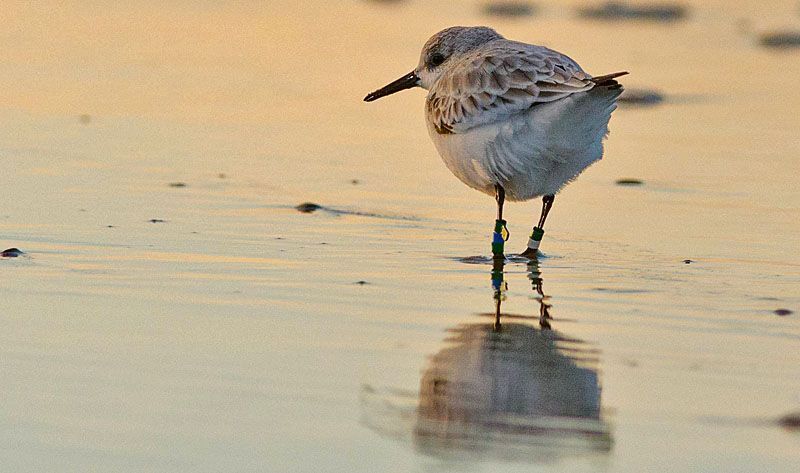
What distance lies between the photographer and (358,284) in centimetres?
615

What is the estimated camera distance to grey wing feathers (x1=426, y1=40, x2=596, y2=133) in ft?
22.0

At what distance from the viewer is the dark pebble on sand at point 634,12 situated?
1633 cm

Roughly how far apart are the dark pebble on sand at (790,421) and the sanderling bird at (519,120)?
90.6 inches

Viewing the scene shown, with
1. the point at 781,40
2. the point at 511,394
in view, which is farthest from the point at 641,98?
the point at 511,394

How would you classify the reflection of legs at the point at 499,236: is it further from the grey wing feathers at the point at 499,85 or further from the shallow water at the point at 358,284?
the grey wing feathers at the point at 499,85

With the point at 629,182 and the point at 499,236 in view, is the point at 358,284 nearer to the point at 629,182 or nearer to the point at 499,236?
the point at 499,236

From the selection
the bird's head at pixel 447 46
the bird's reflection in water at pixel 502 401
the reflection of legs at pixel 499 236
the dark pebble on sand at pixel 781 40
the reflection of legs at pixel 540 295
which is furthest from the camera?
the dark pebble on sand at pixel 781 40

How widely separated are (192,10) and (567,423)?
11973 millimetres

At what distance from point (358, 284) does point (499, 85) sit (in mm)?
1297

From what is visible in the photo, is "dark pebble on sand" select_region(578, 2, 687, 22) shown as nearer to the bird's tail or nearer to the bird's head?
the bird's head

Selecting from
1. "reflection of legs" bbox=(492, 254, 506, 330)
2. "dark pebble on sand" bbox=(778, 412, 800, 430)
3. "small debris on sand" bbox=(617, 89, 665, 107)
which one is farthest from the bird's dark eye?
"dark pebble on sand" bbox=(778, 412, 800, 430)

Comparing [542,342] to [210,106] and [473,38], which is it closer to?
[473,38]

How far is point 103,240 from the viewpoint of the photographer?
22.4ft

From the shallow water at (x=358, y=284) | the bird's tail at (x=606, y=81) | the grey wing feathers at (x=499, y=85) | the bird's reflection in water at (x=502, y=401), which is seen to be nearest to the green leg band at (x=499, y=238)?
the shallow water at (x=358, y=284)
